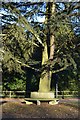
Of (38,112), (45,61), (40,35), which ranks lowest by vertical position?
(38,112)

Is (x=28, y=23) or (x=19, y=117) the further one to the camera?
(x=28, y=23)

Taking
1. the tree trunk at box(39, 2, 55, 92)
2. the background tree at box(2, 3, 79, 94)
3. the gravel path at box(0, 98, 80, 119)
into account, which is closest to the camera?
the gravel path at box(0, 98, 80, 119)

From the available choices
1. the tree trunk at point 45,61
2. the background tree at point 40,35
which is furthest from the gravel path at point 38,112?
the background tree at point 40,35

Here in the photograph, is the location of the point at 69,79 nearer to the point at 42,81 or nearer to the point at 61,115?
the point at 42,81

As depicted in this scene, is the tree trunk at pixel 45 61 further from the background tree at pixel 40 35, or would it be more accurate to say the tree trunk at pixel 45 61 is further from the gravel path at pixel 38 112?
the gravel path at pixel 38 112

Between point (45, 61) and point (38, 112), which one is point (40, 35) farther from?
point (38, 112)

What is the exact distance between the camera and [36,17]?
15.3m

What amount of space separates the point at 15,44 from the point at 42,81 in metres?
2.41

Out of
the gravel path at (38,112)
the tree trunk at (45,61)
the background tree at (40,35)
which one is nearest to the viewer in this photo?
the gravel path at (38,112)

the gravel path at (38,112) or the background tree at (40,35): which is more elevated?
the background tree at (40,35)

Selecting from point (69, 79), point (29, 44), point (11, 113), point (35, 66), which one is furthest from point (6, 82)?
point (11, 113)

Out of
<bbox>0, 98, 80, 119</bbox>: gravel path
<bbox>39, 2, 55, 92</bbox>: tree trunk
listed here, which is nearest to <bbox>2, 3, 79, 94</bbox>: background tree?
<bbox>39, 2, 55, 92</bbox>: tree trunk

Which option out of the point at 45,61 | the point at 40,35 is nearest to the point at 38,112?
the point at 45,61

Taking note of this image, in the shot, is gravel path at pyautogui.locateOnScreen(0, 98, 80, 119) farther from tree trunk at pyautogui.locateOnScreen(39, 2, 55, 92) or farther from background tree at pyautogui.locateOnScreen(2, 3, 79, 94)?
background tree at pyautogui.locateOnScreen(2, 3, 79, 94)
